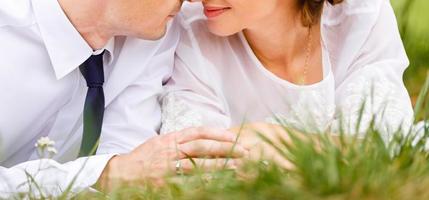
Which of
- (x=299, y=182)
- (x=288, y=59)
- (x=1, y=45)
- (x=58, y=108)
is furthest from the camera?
(x=288, y=59)

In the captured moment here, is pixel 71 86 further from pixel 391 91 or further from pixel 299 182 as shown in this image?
pixel 299 182

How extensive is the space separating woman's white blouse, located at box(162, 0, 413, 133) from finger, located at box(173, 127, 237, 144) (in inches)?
19.9

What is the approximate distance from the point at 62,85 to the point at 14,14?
0.31 meters

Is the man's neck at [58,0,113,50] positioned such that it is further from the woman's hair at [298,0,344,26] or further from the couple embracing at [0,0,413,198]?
the woman's hair at [298,0,344,26]

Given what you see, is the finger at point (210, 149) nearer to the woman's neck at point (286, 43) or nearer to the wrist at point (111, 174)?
the wrist at point (111, 174)

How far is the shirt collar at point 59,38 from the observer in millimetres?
3615

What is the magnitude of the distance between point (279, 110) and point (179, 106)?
18.3 inches

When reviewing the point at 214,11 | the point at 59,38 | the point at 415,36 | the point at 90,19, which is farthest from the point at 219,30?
the point at 415,36

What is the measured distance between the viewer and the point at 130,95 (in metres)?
3.81

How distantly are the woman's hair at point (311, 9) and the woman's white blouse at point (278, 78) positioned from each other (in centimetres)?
9

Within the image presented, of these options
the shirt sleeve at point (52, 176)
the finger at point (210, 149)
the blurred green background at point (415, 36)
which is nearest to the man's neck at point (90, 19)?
the shirt sleeve at point (52, 176)

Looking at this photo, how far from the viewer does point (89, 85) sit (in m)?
3.71

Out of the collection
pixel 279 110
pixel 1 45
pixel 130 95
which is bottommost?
pixel 279 110

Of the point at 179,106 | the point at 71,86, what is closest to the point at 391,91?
the point at 179,106
